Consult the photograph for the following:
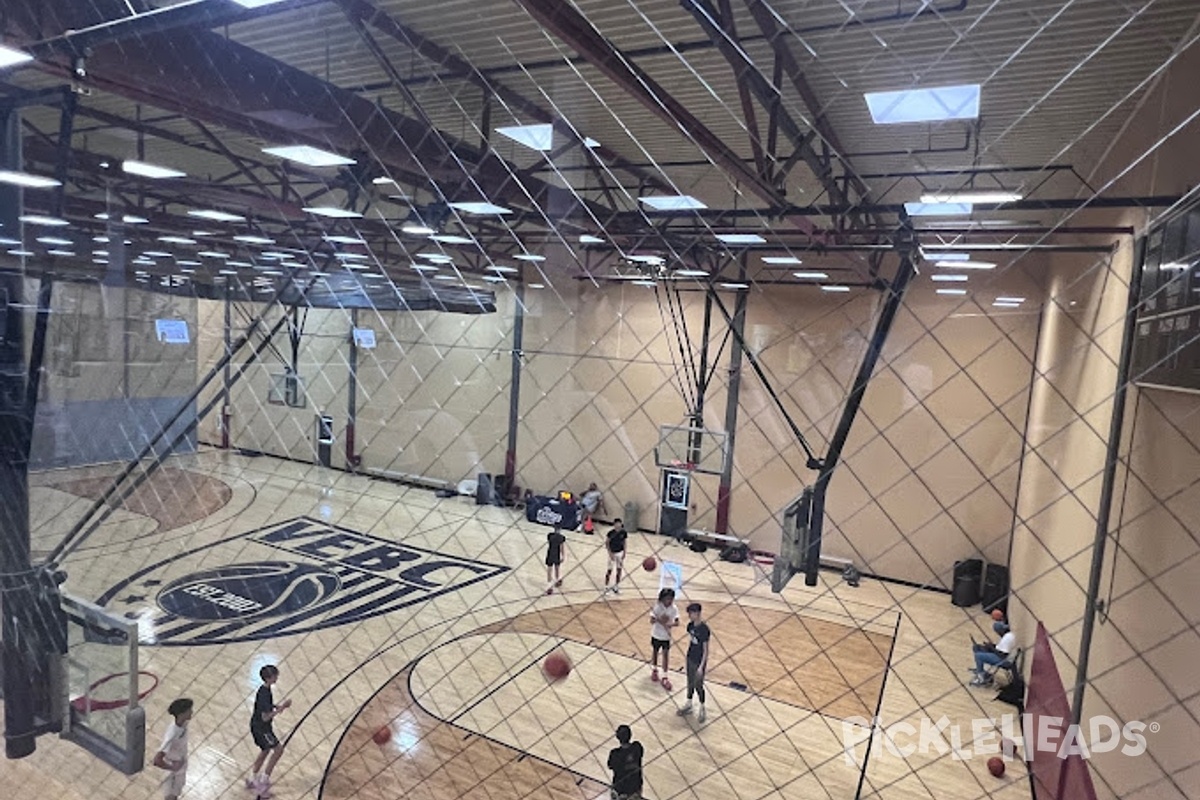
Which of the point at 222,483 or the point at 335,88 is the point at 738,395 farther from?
the point at 222,483

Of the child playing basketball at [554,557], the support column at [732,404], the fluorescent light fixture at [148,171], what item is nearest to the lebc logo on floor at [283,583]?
the child playing basketball at [554,557]

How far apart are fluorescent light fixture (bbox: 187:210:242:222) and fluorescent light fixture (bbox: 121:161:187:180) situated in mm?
167

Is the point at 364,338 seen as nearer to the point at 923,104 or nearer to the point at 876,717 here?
the point at 923,104

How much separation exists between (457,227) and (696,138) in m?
0.78

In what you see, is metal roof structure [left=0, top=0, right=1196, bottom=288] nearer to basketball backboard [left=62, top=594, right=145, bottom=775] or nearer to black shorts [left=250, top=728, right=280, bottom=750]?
basketball backboard [left=62, top=594, right=145, bottom=775]

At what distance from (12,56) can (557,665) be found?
2.74 m

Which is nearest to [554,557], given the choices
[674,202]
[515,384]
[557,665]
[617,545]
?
[617,545]

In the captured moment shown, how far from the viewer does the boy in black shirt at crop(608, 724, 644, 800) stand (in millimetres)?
2059

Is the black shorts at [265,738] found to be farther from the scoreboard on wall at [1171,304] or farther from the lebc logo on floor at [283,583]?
the scoreboard on wall at [1171,304]

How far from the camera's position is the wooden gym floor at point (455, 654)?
2359 mm

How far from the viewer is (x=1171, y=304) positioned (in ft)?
2.92

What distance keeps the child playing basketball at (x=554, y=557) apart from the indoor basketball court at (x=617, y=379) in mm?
152

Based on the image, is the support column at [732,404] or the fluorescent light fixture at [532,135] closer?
the support column at [732,404]

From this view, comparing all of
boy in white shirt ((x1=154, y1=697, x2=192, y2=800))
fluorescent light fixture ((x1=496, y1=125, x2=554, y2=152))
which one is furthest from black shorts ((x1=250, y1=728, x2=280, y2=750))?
fluorescent light fixture ((x1=496, y1=125, x2=554, y2=152))
